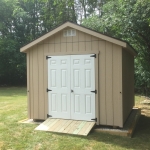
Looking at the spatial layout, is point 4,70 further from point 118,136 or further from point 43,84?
point 118,136

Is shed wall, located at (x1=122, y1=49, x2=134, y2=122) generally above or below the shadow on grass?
above

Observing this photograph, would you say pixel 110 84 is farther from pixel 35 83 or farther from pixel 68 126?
pixel 35 83

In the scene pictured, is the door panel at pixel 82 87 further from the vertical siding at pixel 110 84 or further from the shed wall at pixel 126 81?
→ the shed wall at pixel 126 81

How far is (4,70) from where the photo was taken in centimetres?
1886

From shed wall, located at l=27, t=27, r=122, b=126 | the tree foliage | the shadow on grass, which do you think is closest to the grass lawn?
the shadow on grass

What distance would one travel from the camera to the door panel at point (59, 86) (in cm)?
586

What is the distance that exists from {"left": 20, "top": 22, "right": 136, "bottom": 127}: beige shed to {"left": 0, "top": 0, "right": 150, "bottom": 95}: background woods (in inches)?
87.0

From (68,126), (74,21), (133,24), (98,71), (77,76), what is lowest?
(68,126)

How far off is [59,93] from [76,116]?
89 centimetres

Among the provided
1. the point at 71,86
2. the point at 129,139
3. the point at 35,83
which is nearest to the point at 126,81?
the point at 71,86

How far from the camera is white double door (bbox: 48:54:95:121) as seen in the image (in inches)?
221

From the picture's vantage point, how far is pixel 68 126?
5379 millimetres

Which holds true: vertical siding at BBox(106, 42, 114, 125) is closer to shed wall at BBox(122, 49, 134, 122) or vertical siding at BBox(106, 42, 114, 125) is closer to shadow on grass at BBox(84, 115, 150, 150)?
shed wall at BBox(122, 49, 134, 122)

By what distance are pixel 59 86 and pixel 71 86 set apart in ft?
1.33
